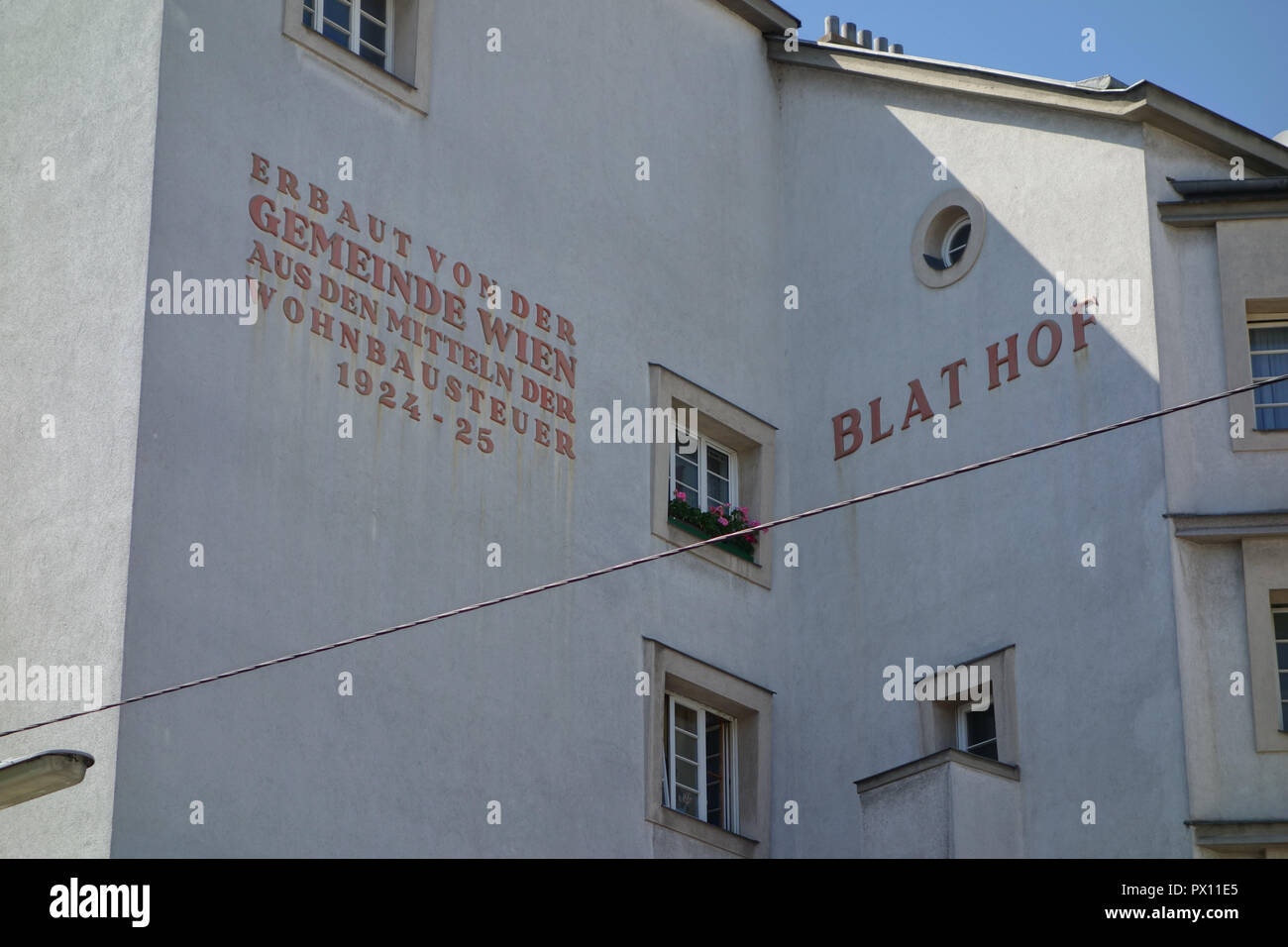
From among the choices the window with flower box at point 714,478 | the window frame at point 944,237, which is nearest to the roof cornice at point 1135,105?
the window frame at point 944,237

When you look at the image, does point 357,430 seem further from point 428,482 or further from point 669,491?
point 669,491

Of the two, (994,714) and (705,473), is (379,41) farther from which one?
(994,714)

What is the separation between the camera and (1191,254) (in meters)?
20.4

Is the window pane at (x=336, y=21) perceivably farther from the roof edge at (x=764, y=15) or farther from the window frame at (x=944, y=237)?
the window frame at (x=944, y=237)

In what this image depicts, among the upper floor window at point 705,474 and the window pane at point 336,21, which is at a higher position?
the window pane at point 336,21

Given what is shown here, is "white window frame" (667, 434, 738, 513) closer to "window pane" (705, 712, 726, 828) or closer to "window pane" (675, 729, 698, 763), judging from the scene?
"window pane" (705, 712, 726, 828)

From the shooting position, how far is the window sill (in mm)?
19844

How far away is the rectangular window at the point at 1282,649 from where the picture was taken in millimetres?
19047

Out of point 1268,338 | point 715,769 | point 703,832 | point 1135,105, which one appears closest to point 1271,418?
point 1268,338

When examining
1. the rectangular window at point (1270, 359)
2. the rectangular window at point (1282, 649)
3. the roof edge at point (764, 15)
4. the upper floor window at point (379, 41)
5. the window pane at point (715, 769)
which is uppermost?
the roof edge at point (764, 15)

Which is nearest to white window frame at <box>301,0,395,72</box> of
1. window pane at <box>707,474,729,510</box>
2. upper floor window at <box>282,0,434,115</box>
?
upper floor window at <box>282,0,434,115</box>

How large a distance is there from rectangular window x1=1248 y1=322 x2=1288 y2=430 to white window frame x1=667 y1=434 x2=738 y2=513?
17.0 feet

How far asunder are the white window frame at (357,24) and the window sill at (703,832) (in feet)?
23.0

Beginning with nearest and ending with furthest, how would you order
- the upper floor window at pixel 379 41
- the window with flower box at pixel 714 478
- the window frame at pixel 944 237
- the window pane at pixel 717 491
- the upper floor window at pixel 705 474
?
the upper floor window at pixel 379 41, the window with flower box at pixel 714 478, the window frame at pixel 944 237, the upper floor window at pixel 705 474, the window pane at pixel 717 491
